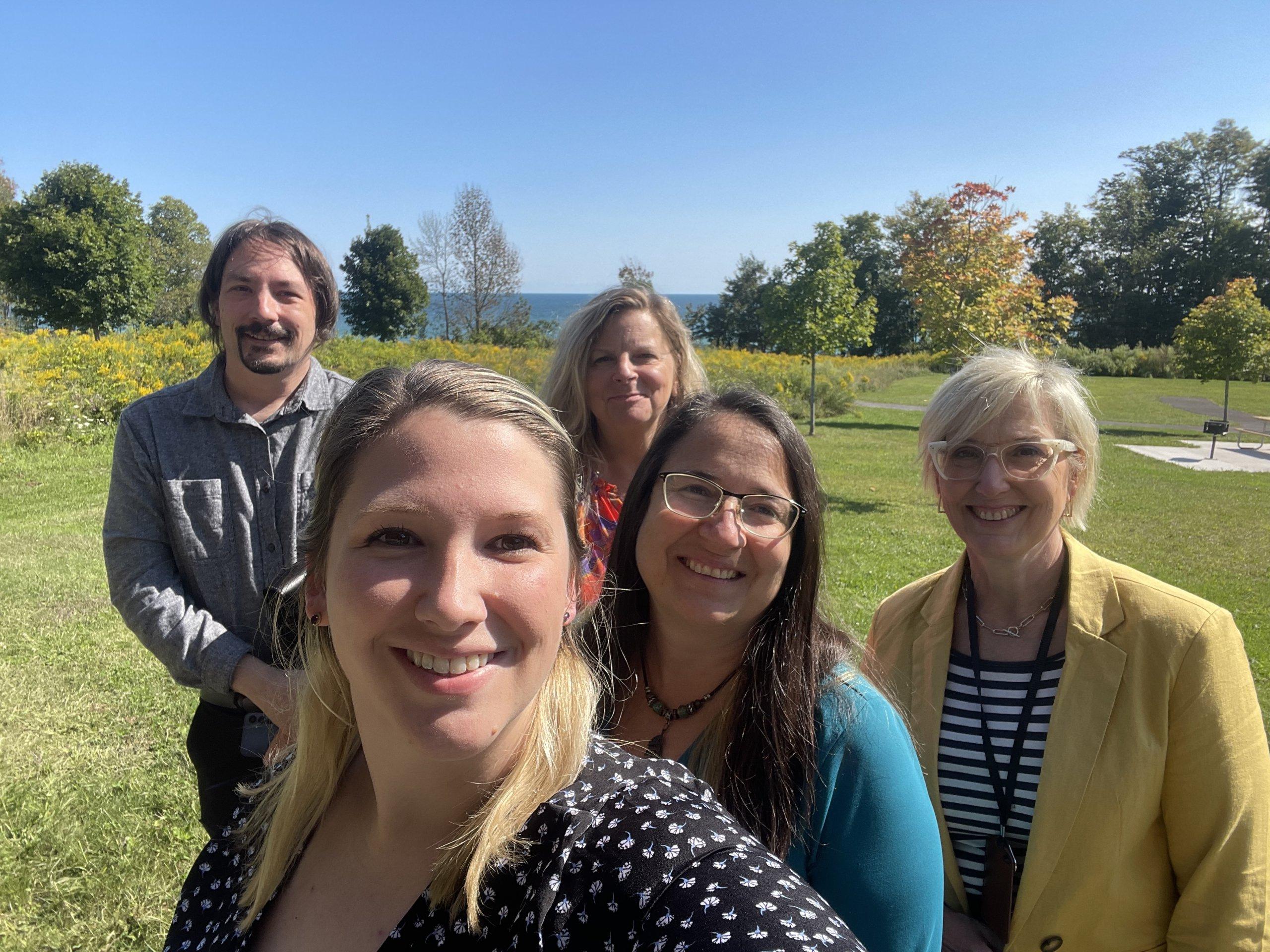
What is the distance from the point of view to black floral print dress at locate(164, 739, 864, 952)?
3.24 feet

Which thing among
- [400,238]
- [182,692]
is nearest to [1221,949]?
[182,692]

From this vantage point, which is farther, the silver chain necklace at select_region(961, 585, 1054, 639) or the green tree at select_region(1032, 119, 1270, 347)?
the green tree at select_region(1032, 119, 1270, 347)

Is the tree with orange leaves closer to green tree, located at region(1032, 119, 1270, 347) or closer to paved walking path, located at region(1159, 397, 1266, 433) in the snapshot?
paved walking path, located at region(1159, 397, 1266, 433)

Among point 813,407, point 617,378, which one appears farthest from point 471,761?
point 813,407

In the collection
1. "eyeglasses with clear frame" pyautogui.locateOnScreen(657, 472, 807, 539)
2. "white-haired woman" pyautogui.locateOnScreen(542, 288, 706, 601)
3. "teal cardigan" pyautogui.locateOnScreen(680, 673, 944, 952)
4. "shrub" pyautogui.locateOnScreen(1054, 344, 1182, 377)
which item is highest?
"shrub" pyautogui.locateOnScreen(1054, 344, 1182, 377)

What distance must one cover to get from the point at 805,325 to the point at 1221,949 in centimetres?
1591

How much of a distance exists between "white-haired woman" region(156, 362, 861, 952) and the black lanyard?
138 cm

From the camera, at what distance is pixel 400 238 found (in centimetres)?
3391

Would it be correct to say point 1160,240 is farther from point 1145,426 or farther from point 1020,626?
point 1020,626

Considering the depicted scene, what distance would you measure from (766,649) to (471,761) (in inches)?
30.2

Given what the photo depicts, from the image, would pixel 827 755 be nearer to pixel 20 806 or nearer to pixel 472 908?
pixel 472 908

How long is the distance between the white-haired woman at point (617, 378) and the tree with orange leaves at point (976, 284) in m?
11.2

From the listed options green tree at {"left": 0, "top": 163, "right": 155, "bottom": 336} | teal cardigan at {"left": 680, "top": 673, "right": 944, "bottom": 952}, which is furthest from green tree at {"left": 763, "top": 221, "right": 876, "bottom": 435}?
green tree at {"left": 0, "top": 163, "right": 155, "bottom": 336}

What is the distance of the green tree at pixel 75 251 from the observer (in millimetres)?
24938
